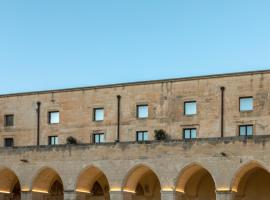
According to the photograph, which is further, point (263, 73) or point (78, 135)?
point (78, 135)

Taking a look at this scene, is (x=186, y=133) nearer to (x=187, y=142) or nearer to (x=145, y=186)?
(x=145, y=186)

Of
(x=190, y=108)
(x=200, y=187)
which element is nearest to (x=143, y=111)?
(x=190, y=108)

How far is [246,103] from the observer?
53.5m

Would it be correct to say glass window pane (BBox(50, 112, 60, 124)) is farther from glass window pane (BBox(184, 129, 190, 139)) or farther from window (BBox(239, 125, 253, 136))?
window (BBox(239, 125, 253, 136))

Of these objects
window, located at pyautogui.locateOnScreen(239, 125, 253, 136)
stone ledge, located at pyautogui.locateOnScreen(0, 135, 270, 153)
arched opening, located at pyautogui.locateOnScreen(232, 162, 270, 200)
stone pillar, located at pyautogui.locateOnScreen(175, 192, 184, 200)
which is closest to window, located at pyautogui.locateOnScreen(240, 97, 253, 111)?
window, located at pyautogui.locateOnScreen(239, 125, 253, 136)

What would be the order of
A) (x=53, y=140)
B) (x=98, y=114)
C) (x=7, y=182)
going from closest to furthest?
1. (x=7, y=182)
2. (x=98, y=114)
3. (x=53, y=140)

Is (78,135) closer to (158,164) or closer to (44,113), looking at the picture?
(44,113)

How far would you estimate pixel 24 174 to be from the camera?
2089 inches

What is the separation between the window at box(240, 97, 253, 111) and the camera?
175 feet

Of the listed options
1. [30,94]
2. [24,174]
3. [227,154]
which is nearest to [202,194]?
[227,154]

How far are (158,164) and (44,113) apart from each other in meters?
15.7

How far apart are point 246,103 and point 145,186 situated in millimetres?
10328

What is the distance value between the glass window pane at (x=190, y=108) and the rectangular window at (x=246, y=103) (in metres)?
3.64

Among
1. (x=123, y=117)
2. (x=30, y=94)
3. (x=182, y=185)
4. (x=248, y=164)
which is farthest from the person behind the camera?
(x=30, y=94)
